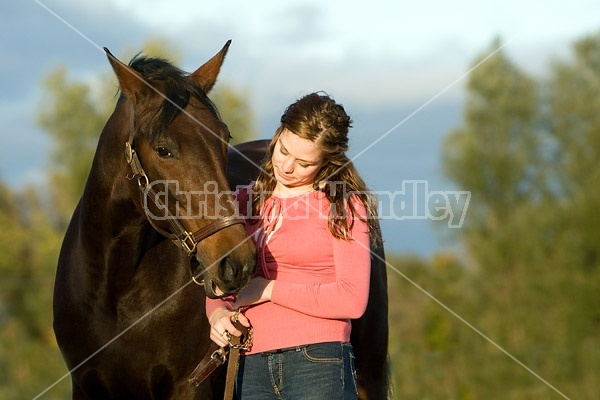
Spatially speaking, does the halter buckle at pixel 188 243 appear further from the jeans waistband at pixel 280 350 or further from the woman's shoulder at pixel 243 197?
the jeans waistband at pixel 280 350

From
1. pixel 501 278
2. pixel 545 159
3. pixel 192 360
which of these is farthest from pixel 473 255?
pixel 192 360

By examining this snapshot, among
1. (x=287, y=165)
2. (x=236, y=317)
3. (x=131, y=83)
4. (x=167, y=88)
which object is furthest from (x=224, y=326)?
(x=131, y=83)

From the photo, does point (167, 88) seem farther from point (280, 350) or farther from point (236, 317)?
point (280, 350)

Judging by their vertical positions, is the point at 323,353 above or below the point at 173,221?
below

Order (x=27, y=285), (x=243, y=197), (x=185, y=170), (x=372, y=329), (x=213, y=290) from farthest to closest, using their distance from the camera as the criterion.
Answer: (x=27, y=285)
(x=372, y=329)
(x=243, y=197)
(x=185, y=170)
(x=213, y=290)

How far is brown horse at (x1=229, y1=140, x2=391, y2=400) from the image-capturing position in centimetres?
591

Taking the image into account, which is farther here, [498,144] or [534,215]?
[498,144]

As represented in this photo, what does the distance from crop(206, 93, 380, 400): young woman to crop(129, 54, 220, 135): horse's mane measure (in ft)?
2.04

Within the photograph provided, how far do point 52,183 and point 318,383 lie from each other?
33.3 m

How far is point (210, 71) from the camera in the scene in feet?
14.7

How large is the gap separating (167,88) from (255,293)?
3.86ft

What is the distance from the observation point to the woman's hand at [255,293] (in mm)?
3445

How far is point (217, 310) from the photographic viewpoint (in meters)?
3.56

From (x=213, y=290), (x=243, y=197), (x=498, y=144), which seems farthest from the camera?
(x=498, y=144)
